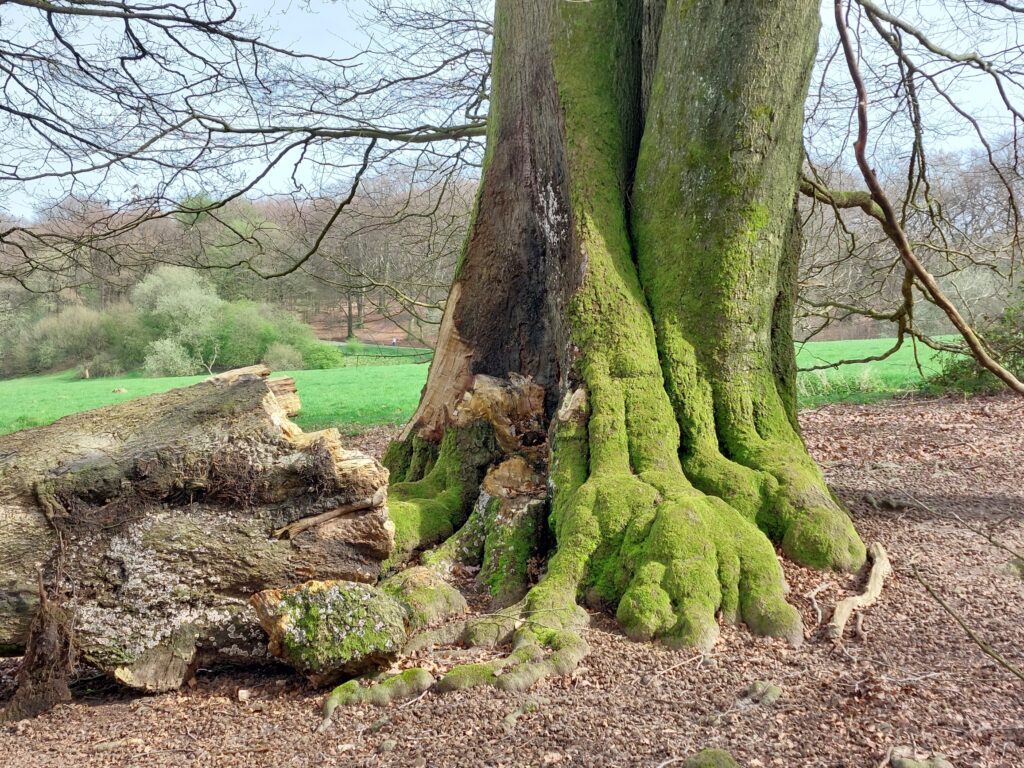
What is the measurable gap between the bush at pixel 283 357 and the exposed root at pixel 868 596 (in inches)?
1245

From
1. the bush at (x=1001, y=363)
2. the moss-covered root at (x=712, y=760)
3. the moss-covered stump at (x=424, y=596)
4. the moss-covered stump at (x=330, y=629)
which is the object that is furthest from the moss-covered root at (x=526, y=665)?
the bush at (x=1001, y=363)

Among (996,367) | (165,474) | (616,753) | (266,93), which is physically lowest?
(616,753)

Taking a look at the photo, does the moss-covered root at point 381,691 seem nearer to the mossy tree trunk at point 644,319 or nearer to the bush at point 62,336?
the mossy tree trunk at point 644,319

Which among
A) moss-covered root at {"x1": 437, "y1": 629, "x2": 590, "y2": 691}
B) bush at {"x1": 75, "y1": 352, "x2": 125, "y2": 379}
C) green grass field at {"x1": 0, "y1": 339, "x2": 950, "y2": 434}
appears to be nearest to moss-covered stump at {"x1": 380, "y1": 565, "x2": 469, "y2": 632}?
moss-covered root at {"x1": 437, "y1": 629, "x2": 590, "y2": 691}

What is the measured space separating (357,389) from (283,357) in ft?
39.2

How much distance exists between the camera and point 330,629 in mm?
3057

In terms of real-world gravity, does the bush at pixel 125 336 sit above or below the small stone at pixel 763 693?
above

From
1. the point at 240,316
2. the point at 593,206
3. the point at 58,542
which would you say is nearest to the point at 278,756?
the point at 58,542

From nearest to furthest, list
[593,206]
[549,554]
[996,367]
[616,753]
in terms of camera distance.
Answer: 1. [996,367]
2. [616,753]
3. [549,554]
4. [593,206]

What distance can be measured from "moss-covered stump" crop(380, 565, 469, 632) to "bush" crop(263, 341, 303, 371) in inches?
1208

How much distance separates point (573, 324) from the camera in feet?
14.3

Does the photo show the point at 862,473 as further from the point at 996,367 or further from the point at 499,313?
the point at 996,367

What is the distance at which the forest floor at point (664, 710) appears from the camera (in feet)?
7.59

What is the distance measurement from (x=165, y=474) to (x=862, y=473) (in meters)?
6.01
